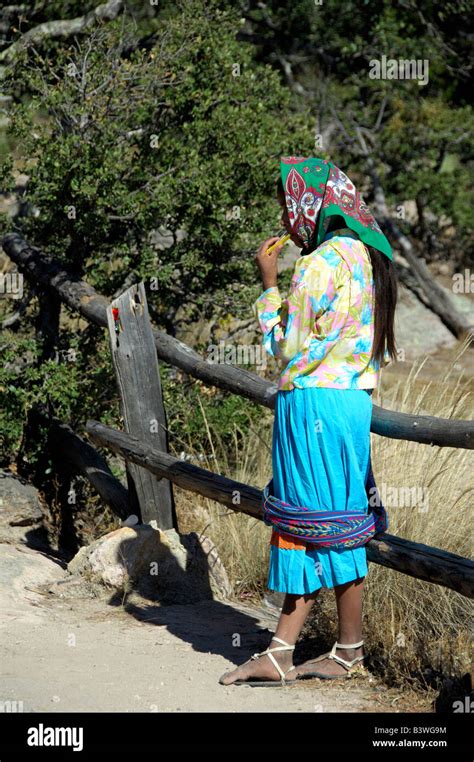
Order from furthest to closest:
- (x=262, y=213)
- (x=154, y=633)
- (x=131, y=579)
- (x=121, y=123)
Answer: (x=262, y=213) → (x=121, y=123) → (x=131, y=579) → (x=154, y=633)

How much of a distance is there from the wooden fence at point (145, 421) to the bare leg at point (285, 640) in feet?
1.07

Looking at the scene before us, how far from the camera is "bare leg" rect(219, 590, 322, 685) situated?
3.69m

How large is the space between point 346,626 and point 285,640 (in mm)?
235

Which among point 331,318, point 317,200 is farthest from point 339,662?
point 317,200

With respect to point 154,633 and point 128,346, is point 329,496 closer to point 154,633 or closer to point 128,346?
point 154,633

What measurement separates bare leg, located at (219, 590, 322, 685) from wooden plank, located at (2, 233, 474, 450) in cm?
70

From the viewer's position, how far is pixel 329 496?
141 inches

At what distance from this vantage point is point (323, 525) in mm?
3570

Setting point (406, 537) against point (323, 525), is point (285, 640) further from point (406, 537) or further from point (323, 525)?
point (406, 537)

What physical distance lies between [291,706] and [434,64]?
11442 millimetres

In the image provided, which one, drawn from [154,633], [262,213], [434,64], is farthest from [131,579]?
[434,64]

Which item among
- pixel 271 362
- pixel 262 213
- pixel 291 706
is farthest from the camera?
pixel 271 362

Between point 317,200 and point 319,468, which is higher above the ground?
point 317,200

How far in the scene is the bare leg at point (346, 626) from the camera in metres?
3.70
